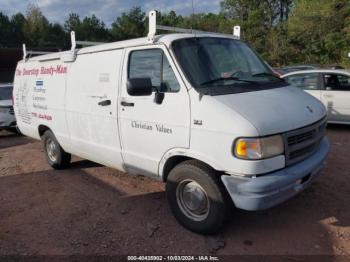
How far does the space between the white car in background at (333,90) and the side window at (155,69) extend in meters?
6.13

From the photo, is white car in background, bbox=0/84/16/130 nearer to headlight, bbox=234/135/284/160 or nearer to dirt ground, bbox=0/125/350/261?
dirt ground, bbox=0/125/350/261

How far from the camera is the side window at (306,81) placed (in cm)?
995

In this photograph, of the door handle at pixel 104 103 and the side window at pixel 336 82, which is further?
the side window at pixel 336 82

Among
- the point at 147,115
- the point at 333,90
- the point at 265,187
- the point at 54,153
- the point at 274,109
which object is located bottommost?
the point at 54,153

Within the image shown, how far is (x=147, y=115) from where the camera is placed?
14.7 ft

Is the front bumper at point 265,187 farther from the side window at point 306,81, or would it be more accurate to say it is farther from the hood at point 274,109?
the side window at point 306,81

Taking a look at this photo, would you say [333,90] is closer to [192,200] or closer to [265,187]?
[192,200]

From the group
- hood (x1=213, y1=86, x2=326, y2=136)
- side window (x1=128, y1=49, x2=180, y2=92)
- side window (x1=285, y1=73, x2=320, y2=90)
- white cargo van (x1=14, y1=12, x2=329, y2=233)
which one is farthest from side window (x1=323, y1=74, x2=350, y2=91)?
side window (x1=128, y1=49, x2=180, y2=92)

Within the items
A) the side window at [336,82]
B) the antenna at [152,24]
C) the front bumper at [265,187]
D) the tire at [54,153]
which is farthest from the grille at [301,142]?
the side window at [336,82]

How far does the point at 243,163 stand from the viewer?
142 inches

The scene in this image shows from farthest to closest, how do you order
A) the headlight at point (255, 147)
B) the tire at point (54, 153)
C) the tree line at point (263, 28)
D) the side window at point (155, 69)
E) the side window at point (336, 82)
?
the tree line at point (263, 28) < the side window at point (336, 82) < the tire at point (54, 153) < the side window at point (155, 69) < the headlight at point (255, 147)

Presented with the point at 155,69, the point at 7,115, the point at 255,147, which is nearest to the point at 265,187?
the point at 255,147

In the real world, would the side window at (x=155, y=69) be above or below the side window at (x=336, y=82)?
above

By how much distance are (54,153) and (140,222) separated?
3141 millimetres
